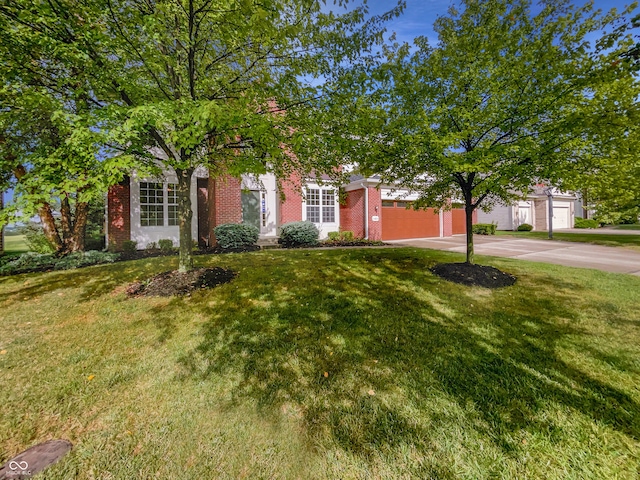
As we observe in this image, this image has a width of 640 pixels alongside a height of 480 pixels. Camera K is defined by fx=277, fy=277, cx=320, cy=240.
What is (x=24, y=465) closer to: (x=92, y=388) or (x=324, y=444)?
(x=92, y=388)

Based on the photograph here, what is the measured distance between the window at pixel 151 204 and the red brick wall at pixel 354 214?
931cm

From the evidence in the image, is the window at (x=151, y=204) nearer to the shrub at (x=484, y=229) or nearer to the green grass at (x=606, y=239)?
the shrub at (x=484, y=229)

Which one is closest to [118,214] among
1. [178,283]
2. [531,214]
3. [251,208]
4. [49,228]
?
[49,228]

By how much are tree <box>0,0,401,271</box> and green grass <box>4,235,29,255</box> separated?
10492mm

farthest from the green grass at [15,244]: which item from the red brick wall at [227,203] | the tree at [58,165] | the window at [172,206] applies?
the tree at [58,165]

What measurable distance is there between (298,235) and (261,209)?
301cm

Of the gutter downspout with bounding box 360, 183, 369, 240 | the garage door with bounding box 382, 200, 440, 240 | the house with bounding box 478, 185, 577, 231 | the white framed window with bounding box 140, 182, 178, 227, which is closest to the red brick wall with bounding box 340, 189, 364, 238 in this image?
the gutter downspout with bounding box 360, 183, 369, 240

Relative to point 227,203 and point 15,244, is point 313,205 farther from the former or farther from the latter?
point 15,244

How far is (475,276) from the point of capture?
6.59 meters

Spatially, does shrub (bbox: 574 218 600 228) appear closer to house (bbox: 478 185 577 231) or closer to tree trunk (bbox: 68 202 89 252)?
house (bbox: 478 185 577 231)

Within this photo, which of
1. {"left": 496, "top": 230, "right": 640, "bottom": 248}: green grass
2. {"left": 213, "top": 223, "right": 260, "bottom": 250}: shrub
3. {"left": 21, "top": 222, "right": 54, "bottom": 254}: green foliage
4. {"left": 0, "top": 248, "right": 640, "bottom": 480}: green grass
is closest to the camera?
{"left": 0, "top": 248, "right": 640, "bottom": 480}: green grass

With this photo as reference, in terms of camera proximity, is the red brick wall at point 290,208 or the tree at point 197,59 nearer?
the tree at point 197,59

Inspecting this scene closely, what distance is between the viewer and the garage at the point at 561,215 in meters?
26.6

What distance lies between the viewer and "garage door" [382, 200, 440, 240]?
16311 mm
